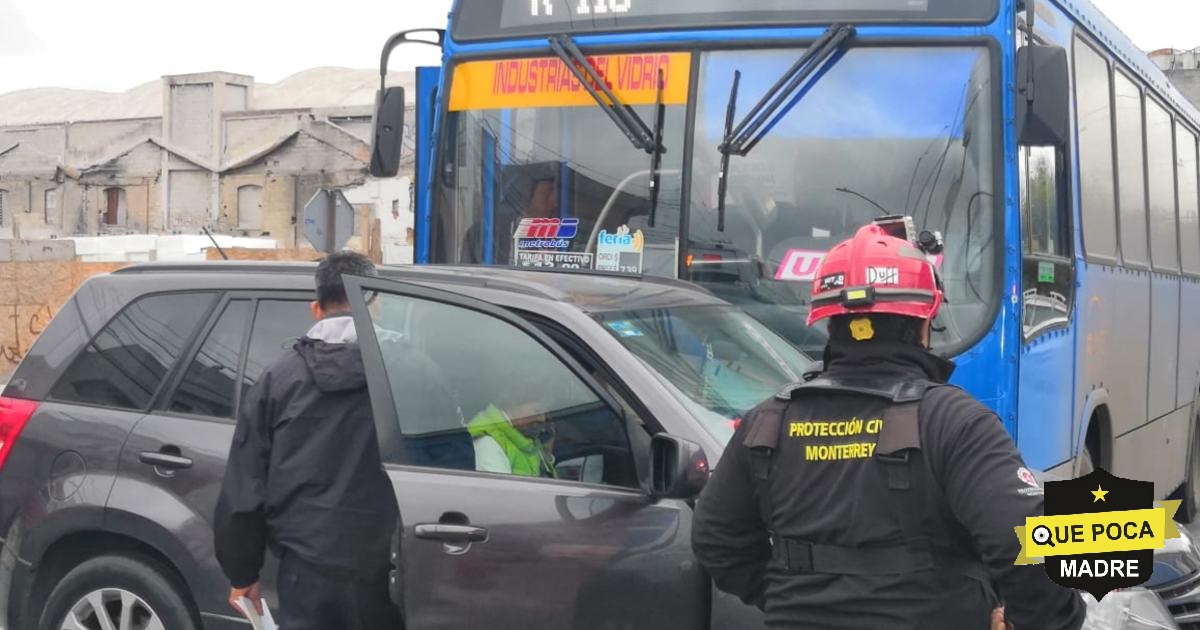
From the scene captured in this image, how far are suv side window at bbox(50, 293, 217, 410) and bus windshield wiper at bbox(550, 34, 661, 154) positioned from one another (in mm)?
2256

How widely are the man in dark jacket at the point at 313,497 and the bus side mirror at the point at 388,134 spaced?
325cm

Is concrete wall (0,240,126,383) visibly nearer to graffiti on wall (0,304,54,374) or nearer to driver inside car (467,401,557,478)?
graffiti on wall (0,304,54,374)

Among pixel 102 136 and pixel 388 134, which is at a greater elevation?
pixel 102 136

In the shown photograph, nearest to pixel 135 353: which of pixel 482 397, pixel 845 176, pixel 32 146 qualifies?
pixel 482 397

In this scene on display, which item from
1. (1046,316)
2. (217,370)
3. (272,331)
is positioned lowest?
(217,370)

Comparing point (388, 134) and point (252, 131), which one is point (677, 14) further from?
point (252, 131)

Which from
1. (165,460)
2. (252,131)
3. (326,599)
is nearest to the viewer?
(326,599)

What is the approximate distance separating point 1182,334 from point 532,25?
235 inches

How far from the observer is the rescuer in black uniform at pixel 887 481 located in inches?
102

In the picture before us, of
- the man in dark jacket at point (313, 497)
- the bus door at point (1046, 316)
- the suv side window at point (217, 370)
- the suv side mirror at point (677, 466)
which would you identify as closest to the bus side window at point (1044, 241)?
the bus door at point (1046, 316)

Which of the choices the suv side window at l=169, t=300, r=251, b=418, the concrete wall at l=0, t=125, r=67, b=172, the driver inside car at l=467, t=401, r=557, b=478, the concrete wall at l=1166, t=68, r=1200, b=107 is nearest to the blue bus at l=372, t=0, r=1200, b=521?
the suv side window at l=169, t=300, r=251, b=418

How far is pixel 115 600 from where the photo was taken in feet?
16.3

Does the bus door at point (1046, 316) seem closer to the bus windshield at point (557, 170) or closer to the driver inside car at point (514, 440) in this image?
the bus windshield at point (557, 170)

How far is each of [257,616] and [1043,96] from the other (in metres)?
3.65
